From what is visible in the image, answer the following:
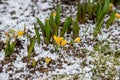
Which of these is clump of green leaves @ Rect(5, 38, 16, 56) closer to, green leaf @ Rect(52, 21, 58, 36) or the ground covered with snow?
the ground covered with snow

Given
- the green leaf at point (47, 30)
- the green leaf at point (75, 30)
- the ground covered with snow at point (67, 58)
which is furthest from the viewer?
the green leaf at point (75, 30)

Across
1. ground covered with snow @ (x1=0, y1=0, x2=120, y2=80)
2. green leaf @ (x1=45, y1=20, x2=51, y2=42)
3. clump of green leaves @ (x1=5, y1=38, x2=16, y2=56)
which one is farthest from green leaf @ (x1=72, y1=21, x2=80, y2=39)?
clump of green leaves @ (x1=5, y1=38, x2=16, y2=56)

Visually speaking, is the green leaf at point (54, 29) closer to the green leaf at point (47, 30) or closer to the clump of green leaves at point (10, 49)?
the green leaf at point (47, 30)

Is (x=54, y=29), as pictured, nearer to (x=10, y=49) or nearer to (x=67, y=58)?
(x=67, y=58)

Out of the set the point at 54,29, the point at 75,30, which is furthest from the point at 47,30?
the point at 75,30

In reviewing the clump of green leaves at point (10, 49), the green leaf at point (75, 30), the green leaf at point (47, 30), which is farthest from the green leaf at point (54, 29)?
the clump of green leaves at point (10, 49)

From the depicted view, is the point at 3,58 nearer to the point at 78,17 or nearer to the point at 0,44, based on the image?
the point at 0,44

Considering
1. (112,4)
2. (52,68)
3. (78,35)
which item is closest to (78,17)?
(78,35)

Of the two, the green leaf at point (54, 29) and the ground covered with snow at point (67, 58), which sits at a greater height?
the green leaf at point (54, 29)
